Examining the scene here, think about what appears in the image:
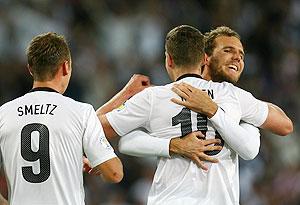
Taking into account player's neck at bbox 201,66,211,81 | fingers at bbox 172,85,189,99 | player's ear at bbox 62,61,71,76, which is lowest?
fingers at bbox 172,85,189,99

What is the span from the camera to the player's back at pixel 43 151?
17.9ft

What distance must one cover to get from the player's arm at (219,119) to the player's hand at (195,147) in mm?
116

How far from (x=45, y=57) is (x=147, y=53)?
7030 mm

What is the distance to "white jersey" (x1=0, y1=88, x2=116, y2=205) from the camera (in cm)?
546

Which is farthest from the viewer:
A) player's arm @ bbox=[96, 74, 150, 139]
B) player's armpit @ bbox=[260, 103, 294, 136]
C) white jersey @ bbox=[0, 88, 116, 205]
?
player's arm @ bbox=[96, 74, 150, 139]

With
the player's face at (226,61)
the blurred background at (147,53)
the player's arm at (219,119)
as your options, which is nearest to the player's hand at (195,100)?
the player's arm at (219,119)

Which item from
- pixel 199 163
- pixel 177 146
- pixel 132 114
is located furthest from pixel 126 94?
pixel 199 163

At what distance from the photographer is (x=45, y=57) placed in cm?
557

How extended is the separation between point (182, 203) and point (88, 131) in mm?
796

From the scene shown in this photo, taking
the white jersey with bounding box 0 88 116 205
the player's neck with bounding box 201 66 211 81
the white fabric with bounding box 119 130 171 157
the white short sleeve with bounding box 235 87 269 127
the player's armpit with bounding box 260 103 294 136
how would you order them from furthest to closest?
1. the player's neck with bounding box 201 66 211 81
2. the player's armpit with bounding box 260 103 294 136
3. the white short sleeve with bounding box 235 87 269 127
4. the white fabric with bounding box 119 130 171 157
5. the white jersey with bounding box 0 88 116 205

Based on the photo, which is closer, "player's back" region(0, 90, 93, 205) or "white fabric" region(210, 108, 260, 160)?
"player's back" region(0, 90, 93, 205)

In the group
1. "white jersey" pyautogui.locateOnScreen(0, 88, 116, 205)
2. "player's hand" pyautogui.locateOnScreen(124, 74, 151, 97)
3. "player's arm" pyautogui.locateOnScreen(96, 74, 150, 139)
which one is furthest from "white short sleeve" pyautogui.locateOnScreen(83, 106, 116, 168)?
"player's hand" pyautogui.locateOnScreen(124, 74, 151, 97)

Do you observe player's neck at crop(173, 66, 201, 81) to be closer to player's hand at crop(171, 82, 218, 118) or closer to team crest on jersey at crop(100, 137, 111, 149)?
player's hand at crop(171, 82, 218, 118)

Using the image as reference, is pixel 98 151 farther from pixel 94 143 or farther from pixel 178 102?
pixel 178 102
